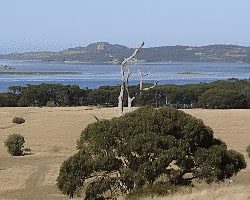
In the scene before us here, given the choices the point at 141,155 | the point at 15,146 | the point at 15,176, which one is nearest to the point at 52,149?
the point at 15,146

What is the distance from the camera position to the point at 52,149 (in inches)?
1296

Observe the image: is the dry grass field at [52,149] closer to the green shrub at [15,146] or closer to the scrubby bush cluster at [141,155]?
the green shrub at [15,146]

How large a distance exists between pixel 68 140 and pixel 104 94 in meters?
34.6

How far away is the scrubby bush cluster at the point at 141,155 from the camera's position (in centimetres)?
1452

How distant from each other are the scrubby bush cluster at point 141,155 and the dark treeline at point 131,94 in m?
52.4

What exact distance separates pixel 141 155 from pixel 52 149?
18963 millimetres

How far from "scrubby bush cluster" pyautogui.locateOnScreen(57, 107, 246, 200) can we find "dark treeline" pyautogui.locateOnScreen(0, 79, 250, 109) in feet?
172

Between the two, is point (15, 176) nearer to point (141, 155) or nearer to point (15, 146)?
point (15, 146)

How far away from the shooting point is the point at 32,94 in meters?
73.6

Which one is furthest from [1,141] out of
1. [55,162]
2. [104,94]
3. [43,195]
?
[104,94]

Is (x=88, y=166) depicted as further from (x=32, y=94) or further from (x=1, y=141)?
(x=32, y=94)

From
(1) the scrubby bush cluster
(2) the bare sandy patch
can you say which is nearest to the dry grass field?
(2) the bare sandy patch

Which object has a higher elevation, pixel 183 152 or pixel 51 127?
pixel 183 152

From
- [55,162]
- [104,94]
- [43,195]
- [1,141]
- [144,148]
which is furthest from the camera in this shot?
[104,94]
